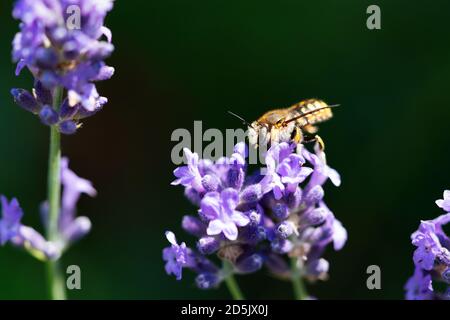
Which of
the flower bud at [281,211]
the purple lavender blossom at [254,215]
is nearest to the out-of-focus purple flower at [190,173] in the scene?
the purple lavender blossom at [254,215]

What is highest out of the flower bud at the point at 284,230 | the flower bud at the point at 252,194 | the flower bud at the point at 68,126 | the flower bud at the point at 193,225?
the flower bud at the point at 68,126

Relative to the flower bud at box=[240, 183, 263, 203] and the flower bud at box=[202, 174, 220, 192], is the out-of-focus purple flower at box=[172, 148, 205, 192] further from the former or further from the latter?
the flower bud at box=[240, 183, 263, 203]

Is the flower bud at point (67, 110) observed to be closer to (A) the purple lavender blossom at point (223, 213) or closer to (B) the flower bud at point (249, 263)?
(A) the purple lavender blossom at point (223, 213)

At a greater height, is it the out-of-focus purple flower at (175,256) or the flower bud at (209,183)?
the flower bud at (209,183)

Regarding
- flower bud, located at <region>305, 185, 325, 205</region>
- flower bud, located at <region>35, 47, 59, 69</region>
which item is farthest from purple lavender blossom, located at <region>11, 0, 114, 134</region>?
flower bud, located at <region>305, 185, 325, 205</region>

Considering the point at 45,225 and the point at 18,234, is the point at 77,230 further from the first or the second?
the point at 18,234

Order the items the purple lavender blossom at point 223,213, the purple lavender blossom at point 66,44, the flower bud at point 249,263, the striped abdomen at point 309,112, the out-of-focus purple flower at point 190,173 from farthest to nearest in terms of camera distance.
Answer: the striped abdomen at point 309,112
the flower bud at point 249,263
the out-of-focus purple flower at point 190,173
the purple lavender blossom at point 223,213
the purple lavender blossom at point 66,44
